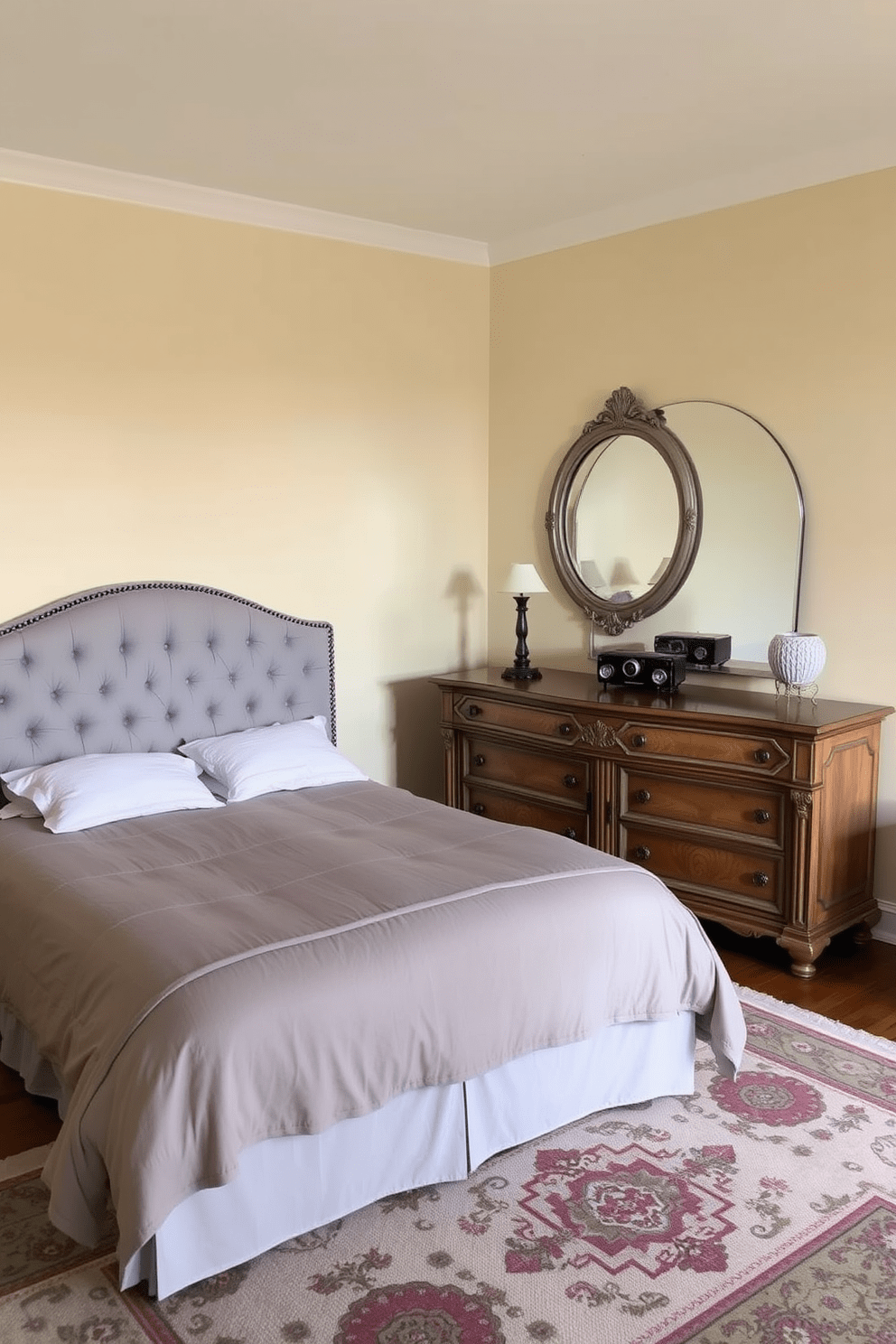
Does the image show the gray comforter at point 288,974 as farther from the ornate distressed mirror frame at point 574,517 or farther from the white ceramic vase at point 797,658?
the ornate distressed mirror frame at point 574,517

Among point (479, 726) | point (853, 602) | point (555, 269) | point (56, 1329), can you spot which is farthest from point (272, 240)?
point (56, 1329)

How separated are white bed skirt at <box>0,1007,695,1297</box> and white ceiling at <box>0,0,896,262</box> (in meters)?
2.36

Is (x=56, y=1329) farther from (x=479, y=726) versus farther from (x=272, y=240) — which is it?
(x=272, y=240)

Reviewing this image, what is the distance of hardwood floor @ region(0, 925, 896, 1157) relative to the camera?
2.76m

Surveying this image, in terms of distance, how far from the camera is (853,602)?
372 centimetres

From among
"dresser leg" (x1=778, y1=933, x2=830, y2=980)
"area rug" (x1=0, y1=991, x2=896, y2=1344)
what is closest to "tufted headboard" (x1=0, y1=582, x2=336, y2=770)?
"area rug" (x1=0, y1=991, x2=896, y2=1344)

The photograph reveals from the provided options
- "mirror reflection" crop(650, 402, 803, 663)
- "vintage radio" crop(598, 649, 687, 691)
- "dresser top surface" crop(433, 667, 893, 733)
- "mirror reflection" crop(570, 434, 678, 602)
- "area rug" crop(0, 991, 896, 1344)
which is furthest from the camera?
"mirror reflection" crop(570, 434, 678, 602)

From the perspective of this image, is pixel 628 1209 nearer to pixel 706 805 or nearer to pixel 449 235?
pixel 706 805

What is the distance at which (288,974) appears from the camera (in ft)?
7.30

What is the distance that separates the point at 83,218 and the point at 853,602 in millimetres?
2812

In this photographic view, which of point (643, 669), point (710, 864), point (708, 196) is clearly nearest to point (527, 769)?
point (643, 669)

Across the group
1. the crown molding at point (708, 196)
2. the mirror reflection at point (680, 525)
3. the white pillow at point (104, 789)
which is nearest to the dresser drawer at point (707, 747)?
the mirror reflection at point (680, 525)

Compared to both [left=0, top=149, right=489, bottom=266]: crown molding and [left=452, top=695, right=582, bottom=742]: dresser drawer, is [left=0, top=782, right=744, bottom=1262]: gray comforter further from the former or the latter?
[left=0, top=149, right=489, bottom=266]: crown molding

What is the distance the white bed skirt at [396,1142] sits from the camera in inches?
83.1
